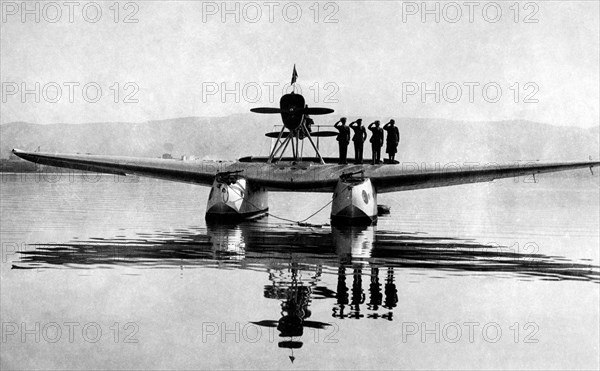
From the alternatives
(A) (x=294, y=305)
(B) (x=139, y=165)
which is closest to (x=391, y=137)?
(B) (x=139, y=165)

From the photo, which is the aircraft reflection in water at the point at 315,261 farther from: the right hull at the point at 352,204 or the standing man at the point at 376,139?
the standing man at the point at 376,139

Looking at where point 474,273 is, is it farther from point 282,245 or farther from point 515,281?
point 282,245

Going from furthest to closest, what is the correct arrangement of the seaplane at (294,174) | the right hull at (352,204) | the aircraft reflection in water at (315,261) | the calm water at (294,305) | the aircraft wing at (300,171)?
the aircraft wing at (300,171) → the seaplane at (294,174) → the right hull at (352,204) → the aircraft reflection in water at (315,261) → the calm water at (294,305)

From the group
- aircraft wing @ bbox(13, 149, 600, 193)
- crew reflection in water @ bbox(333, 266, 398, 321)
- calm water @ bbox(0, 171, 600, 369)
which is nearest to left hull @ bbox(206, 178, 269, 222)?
aircraft wing @ bbox(13, 149, 600, 193)

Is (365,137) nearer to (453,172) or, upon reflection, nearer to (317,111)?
(317,111)

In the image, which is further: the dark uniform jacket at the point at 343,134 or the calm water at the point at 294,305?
the dark uniform jacket at the point at 343,134

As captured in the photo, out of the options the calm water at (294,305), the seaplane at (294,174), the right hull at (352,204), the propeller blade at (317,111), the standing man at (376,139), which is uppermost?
the propeller blade at (317,111)

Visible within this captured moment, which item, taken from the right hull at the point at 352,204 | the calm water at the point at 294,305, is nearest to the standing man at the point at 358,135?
the right hull at the point at 352,204

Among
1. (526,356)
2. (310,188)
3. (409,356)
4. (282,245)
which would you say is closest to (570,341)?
(526,356)
